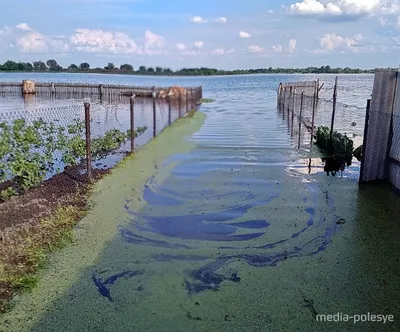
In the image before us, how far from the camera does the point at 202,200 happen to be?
18.3 feet

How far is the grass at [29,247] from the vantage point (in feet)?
10.5

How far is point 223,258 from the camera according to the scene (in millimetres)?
3740

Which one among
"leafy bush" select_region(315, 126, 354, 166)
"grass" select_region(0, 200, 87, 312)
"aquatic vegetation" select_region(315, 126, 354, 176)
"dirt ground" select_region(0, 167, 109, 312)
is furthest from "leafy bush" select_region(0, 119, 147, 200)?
"leafy bush" select_region(315, 126, 354, 166)

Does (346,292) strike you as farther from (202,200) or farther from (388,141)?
(388,141)

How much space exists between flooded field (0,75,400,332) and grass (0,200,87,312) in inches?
5.4

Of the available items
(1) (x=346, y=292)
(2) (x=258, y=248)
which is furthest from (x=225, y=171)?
(1) (x=346, y=292)

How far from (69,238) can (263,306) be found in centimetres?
220

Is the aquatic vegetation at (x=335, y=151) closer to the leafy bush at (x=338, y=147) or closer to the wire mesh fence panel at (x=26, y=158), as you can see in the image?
the leafy bush at (x=338, y=147)

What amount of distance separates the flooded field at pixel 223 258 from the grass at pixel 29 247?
138 millimetres

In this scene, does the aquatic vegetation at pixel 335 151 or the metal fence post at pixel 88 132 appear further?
the aquatic vegetation at pixel 335 151

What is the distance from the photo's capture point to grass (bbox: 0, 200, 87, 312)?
125 inches

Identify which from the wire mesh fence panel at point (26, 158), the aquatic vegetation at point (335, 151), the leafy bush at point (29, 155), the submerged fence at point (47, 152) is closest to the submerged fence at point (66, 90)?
the submerged fence at point (47, 152)

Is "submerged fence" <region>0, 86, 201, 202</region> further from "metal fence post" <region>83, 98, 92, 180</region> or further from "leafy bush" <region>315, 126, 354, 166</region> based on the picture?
"leafy bush" <region>315, 126, 354, 166</region>

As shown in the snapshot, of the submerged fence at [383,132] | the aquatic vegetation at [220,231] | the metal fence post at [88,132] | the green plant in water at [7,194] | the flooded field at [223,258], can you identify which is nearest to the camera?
the flooded field at [223,258]
